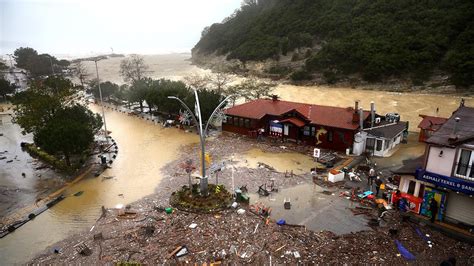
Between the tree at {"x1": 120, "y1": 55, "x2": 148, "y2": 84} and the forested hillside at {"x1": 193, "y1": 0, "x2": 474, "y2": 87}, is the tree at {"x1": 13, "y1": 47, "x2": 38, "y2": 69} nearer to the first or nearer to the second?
the tree at {"x1": 120, "y1": 55, "x2": 148, "y2": 84}

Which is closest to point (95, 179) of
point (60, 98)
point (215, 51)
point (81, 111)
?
point (81, 111)

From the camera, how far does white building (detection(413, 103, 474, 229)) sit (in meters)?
16.1

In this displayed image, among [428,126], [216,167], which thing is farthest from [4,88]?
[428,126]

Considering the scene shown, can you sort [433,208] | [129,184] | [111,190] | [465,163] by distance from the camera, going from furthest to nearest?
1. [129,184]
2. [111,190]
3. [433,208]
4. [465,163]

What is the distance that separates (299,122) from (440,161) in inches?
694

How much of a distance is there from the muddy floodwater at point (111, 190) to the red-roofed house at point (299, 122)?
6.59 metres

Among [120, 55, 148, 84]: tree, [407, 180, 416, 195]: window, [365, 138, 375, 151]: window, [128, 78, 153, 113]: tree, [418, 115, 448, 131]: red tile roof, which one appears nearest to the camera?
[407, 180, 416, 195]: window

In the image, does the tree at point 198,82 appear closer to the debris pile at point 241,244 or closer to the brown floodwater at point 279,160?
the brown floodwater at point 279,160

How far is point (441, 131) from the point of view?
1806 centimetres

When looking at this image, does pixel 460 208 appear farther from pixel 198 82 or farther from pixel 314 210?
pixel 198 82

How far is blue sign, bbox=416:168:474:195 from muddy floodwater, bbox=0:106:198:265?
18.7m

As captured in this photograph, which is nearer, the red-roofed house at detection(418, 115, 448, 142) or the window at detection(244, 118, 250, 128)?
the red-roofed house at detection(418, 115, 448, 142)

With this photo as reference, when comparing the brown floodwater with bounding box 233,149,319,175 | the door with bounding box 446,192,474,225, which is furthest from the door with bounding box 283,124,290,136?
the door with bounding box 446,192,474,225

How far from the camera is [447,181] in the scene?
16.7 meters
